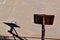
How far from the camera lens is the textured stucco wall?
16.4ft

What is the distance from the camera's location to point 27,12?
5035 mm

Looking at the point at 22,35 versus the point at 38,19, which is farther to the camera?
the point at 22,35

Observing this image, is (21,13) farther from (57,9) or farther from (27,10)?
(57,9)

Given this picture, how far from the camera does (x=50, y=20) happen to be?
3.85 metres

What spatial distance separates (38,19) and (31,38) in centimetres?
114

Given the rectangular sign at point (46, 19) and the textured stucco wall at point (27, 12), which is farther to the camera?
the textured stucco wall at point (27, 12)

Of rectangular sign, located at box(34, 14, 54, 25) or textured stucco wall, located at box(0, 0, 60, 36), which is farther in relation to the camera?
textured stucco wall, located at box(0, 0, 60, 36)

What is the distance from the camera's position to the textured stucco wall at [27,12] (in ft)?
16.4

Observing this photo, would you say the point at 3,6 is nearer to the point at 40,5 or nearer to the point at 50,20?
the point at 40,5

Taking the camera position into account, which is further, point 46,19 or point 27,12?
point 27,12

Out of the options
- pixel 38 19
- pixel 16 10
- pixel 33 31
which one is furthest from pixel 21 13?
pixel 38 19

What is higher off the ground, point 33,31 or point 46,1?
point 46,1

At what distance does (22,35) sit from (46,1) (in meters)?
0.80

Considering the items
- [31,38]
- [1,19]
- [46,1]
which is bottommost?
[31,38]
